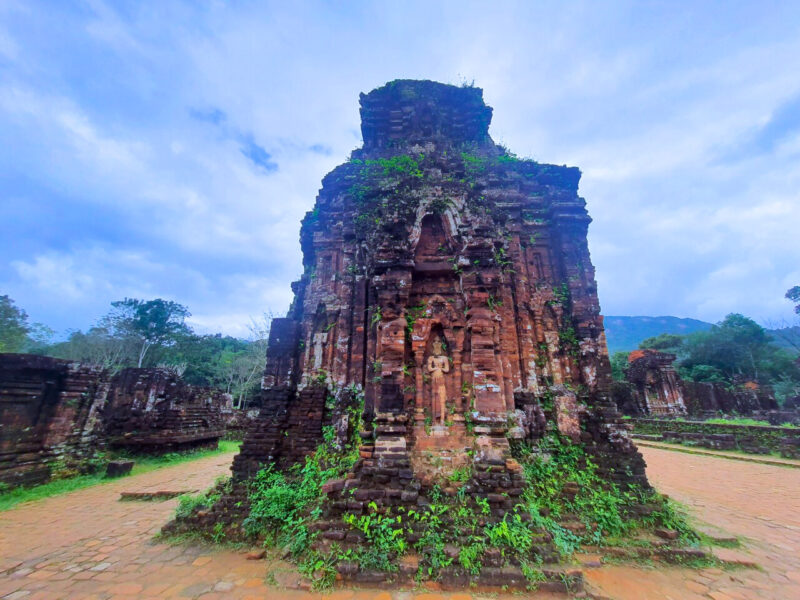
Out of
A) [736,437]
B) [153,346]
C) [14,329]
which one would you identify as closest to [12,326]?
[14,329]

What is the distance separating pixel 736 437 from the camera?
1546cm

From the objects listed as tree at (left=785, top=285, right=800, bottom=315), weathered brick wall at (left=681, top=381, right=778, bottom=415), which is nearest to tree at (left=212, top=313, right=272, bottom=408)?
weathered brick wall at (left=681, top=381, right=778, bottom=415)

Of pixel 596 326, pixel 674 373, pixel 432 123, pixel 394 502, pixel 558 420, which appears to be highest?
pixel 432 123

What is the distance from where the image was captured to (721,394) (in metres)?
25.0

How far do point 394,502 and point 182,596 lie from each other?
2.65 m

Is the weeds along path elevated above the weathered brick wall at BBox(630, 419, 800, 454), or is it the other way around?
the weathered brick wall at BBox(630, 419, 800, 454)

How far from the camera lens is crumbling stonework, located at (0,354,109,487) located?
8.85m

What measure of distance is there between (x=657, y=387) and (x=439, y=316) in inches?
1054

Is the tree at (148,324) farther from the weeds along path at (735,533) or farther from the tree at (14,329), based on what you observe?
the weeds along path at (735,533)

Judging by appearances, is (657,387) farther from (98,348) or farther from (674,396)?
(98,348)

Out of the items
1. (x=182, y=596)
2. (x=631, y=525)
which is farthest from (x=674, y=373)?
(x=182, y=596)

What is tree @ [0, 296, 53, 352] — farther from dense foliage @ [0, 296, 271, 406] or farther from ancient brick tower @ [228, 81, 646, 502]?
ancient brick tower @ [228, 81, 646, 502]

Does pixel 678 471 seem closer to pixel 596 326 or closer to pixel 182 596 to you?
pixel 596 326

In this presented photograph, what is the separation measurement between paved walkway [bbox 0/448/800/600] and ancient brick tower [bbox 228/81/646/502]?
145 cm
